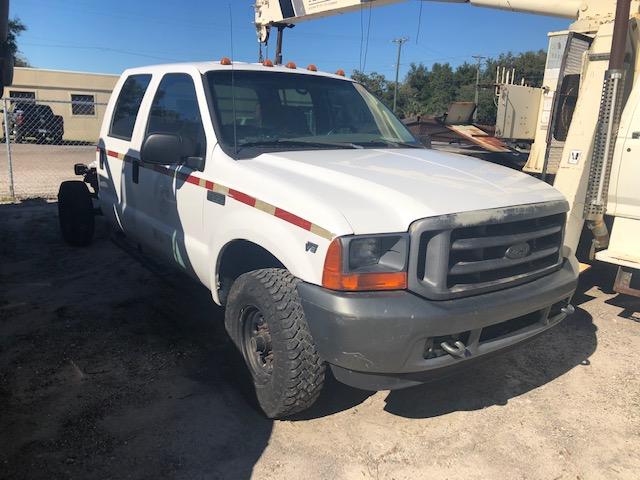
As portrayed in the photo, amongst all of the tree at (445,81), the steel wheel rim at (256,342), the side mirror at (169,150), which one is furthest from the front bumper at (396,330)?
the tree at (445,81)

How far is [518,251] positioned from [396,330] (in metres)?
0.93

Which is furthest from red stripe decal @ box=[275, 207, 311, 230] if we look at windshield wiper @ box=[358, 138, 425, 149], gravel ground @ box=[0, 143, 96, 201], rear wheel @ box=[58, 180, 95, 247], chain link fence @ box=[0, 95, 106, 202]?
gravel ground @ box=[0, 143, 96, 201]

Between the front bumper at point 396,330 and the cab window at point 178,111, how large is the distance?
1.67 meters

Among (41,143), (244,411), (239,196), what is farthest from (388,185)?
(41,143)

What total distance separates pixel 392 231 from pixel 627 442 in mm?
1976

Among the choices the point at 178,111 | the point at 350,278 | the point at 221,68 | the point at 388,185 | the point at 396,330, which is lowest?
the point at 396,330

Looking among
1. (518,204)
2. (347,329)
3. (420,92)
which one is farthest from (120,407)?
(420,92)

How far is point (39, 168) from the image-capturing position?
15227mm

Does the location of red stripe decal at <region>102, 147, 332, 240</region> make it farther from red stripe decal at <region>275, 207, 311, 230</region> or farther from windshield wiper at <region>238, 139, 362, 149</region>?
windshield wiper at <region>238, 139, 362, 149</region>

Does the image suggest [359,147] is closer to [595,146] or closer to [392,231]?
[392,231]

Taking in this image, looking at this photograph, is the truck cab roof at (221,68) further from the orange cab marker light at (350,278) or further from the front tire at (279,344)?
the orange cab marker light at (350,278)

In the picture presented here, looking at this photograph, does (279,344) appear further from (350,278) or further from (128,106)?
(128,106)

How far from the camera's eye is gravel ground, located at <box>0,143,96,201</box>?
10980 millimetres

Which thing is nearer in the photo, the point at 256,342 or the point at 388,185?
the point at 388,185
